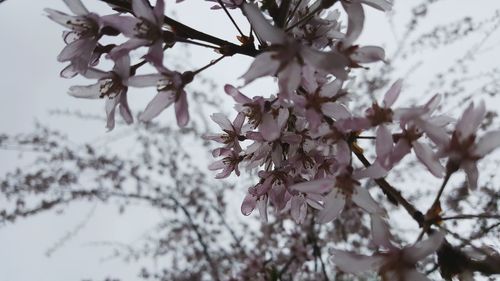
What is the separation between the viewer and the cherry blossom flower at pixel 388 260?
0.77m

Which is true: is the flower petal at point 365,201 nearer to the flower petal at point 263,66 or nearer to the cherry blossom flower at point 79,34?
the flower petal at point 263,66

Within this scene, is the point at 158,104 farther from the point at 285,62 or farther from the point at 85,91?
the point at 285,62

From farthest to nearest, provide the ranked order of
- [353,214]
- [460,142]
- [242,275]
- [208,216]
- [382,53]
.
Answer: [208,216]
[353,214]
[242,275]
[382,53]
[460,142]

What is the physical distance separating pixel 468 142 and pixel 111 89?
704mm

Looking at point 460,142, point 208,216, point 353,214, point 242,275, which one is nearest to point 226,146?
point 460,142

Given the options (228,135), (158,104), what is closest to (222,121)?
(228,135)

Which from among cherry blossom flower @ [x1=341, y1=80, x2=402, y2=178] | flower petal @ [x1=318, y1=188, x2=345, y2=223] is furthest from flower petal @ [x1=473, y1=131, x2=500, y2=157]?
flower petal @ [x1=318, y1=188, x2=345, y2=223]

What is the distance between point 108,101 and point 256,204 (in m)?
0.49

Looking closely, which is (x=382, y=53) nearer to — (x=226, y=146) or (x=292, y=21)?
(x=292, y=21)

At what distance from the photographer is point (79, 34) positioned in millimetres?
970

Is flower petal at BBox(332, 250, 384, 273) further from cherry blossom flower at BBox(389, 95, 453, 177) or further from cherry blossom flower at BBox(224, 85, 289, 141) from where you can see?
cherry blossom flower at BBox(224, 85, 289, 141)

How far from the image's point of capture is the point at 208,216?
16.0 ft

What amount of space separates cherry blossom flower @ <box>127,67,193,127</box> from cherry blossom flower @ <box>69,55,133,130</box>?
0.03 metres

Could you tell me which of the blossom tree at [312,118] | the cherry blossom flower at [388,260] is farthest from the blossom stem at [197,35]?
the cherry blossom flower at [388,260]
